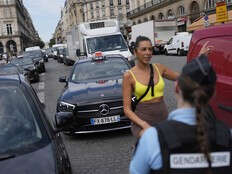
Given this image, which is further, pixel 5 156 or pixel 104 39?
pixel 104 39

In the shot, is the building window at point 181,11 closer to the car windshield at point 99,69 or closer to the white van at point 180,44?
the white van at point 180,44

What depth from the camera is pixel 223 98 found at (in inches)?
160

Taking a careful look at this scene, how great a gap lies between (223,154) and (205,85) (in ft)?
1.10

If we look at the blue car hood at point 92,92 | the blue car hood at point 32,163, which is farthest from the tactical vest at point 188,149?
the blue car hood at point 92,92

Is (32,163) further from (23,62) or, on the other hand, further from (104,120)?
(23,62)

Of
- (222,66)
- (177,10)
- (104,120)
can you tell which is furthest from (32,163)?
(177,10)

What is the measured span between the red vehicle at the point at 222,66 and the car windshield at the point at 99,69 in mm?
4277

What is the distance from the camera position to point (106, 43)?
59.8 ft

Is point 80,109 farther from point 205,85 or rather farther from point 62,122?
point 205,85

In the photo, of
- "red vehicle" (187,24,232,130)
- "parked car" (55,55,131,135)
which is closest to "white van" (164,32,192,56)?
"parked car" (55,55,131,135)

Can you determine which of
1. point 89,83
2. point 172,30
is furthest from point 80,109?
point 172,30

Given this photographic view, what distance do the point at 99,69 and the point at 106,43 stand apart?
31.0 feet

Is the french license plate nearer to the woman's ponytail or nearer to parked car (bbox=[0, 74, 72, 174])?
parked car (bbox=[0, 74, 72, 174])

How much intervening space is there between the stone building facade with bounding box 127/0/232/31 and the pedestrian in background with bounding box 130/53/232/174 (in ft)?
126
